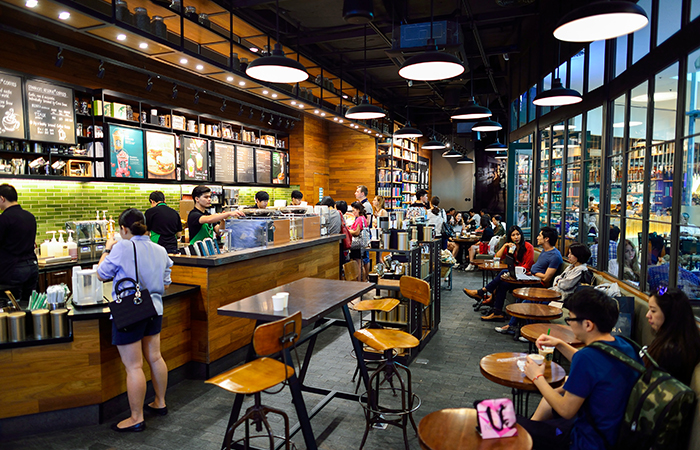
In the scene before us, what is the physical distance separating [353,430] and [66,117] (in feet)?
17.9

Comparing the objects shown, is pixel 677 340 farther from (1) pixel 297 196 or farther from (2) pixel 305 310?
(1) pixel 297 196

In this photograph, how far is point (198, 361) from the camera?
14.0 feet

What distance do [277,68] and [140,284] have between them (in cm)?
263

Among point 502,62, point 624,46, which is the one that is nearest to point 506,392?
point 624,46

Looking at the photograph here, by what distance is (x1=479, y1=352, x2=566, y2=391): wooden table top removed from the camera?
2479 millimetres

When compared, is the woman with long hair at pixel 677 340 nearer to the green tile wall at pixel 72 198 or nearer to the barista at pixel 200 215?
the barista at pixel 200 215

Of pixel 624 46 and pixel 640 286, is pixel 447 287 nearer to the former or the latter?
pixel 640 286

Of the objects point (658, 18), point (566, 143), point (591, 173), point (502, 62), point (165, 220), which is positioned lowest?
point (165, 220)

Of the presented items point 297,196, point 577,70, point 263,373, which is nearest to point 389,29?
point 577,70

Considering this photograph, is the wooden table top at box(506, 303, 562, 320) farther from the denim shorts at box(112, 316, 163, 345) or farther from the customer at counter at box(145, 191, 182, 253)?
the customer at counter at box(145, 191, 182, 253)

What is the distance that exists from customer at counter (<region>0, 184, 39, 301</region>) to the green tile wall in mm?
1108

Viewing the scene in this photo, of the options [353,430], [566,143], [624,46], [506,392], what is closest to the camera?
[353,430]

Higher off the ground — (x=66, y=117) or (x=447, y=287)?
(x=66, y=117)

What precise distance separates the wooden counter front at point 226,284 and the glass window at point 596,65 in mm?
4579
